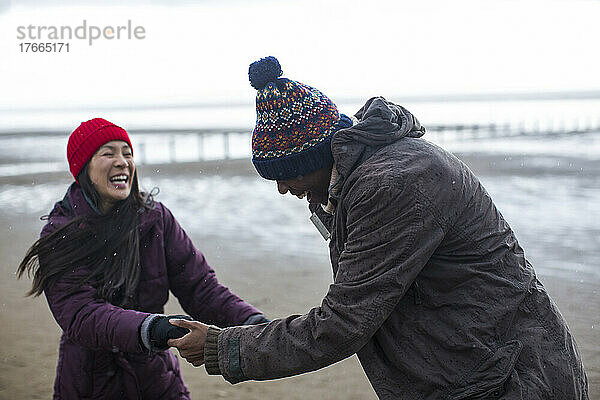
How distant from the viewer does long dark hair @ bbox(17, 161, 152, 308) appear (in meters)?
3.12

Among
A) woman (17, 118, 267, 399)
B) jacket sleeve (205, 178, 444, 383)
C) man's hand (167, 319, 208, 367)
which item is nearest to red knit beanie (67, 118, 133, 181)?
woman (17, 118, 267, 399)

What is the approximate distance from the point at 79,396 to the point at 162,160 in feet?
63.2

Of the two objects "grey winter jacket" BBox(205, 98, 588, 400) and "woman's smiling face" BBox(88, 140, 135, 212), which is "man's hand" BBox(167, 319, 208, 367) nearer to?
"grey winter jacket" BBox(205, 98, 588, 400)

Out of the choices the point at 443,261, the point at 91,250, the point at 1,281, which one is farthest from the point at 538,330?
the point at 1,281

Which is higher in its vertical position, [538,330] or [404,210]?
[404,210]

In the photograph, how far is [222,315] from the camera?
333 cm

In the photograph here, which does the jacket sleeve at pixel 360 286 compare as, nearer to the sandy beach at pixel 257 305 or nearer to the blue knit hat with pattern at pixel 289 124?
the blue knit hat with pattern at pixel 289 124

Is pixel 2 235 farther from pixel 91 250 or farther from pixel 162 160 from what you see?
pixel 162 160

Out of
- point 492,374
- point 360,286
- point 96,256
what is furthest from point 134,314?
point 492,374

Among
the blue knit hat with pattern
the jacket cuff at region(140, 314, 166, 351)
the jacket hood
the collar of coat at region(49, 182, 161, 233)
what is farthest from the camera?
the collar of coat at region(49, 182, 161, 233)

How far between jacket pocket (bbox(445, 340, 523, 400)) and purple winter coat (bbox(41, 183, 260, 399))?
132cm

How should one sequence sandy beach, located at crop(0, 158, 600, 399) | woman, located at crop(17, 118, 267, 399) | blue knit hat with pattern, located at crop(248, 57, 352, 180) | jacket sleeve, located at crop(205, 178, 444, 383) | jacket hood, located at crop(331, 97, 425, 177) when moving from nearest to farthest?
jacket sleeve, located at crop(205, 178, 444, 383) → jacket hood, located at crop(331, 97, 425, 177) → blue knit hat with pattern, located at crop(248, 57, 352, 180) → woman, located at crop(17, 118, 267, 399) → sandy beach, located at crop(0, 158, 600, 399)

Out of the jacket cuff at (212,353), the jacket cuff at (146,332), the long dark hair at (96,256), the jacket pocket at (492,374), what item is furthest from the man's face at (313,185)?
the long dark hair at (96,256)

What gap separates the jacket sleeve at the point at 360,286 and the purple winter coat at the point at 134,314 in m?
0.89
